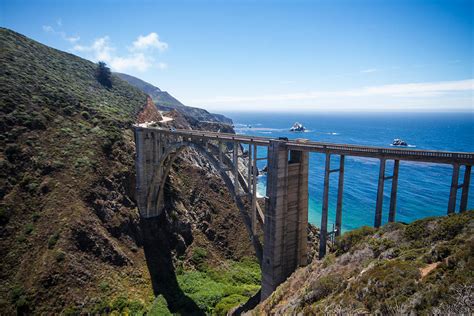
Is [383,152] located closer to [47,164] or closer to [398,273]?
[398,273]

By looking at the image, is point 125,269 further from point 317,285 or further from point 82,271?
point 317,285

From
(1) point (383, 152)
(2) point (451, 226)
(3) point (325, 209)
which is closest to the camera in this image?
(2) point (451, 226)

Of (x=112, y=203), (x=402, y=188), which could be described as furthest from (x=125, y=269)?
(x=402, y=188)

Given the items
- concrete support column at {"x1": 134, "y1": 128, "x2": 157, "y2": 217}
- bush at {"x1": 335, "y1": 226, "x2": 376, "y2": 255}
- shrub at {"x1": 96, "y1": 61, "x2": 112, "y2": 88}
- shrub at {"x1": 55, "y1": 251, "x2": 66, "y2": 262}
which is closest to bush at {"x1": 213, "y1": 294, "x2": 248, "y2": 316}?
bush at {"x1": 335, "y1": 226, "x2": 376, "y2": 255}

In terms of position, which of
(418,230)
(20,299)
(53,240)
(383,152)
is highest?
(383,152)

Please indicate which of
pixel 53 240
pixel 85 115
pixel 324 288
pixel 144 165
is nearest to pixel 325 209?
pixel 324 288

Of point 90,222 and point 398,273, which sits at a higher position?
point 398,273

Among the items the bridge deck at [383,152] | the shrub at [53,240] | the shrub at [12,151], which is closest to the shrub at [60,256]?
the shrub at [53,240]

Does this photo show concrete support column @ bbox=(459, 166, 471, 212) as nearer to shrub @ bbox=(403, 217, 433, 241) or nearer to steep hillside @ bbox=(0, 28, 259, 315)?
shrub @ bbox=(403, 217, 433, 241)
